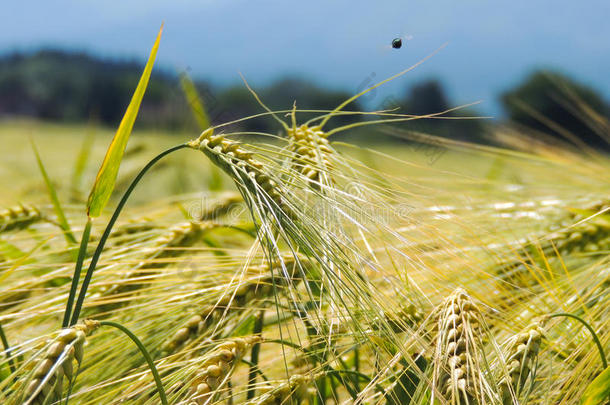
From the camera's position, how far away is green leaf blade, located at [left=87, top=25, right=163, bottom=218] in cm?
36

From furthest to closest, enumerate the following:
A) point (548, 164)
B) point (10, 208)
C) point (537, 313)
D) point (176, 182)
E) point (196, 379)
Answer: point (176, 182), point (548, 164), point (10, 208), point (537, 313), point (196, 379)

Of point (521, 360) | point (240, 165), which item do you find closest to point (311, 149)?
point (240, 165)

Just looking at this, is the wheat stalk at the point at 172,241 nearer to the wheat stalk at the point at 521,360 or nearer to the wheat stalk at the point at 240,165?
the wheat stalk at the point at 240,165

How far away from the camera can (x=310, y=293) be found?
0.32m

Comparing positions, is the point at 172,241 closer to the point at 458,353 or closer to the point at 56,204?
the point at 56,204

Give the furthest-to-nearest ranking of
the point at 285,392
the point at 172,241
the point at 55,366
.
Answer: the point at 172,241 → the point at 285,392 → the point at 55,366

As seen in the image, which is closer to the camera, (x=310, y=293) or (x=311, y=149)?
(x=310, y=293)

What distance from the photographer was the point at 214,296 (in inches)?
18.3

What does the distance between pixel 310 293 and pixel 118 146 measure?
155mm

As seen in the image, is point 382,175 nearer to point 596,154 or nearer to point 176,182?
point 596,154

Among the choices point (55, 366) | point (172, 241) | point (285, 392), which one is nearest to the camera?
point (55, 366)

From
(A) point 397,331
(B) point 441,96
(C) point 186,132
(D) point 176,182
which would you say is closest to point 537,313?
(A) point 397,331

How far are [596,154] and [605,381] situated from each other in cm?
64

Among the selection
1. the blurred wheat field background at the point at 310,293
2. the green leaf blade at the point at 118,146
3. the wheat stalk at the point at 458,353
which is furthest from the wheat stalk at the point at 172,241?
the wheat stalk at the point at 458,353
